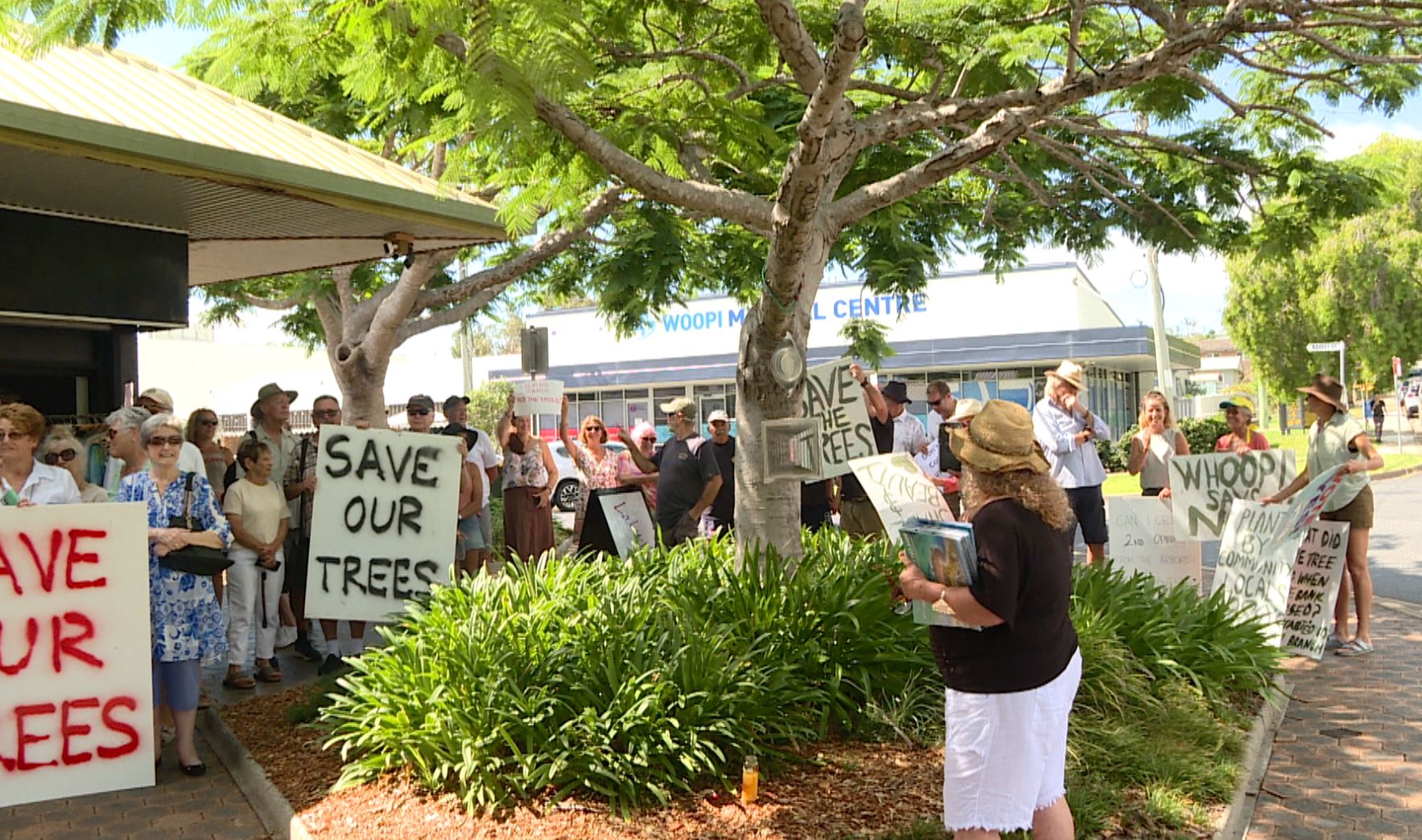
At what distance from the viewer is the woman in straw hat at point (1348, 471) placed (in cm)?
802

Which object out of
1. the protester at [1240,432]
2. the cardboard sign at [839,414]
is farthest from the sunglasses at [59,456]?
the protester at [1240,432]

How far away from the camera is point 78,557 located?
207 inches

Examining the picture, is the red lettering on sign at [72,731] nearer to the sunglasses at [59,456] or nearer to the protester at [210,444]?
the sunglasses at [59,456]

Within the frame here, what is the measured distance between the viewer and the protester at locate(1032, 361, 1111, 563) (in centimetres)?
889

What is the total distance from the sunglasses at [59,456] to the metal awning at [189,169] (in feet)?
5.69

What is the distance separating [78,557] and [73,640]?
0.37 meters

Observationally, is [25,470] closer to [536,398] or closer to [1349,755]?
[536,398]

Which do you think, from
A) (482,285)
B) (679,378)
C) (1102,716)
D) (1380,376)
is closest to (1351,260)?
(1380,376)

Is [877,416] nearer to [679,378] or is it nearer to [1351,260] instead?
[679,378]

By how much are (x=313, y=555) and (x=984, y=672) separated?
457 cm

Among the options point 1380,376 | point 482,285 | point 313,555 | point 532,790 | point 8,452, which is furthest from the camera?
point 1380,376

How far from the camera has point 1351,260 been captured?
4169 cm

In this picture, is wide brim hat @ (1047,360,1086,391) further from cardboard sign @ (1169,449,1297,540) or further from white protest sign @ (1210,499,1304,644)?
white protest sign @ (1210,499,1304,644)

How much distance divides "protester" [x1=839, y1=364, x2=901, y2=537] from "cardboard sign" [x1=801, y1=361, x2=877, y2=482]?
1.16 meters
